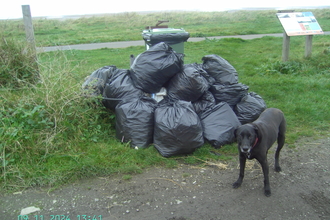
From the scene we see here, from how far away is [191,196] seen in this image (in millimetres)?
2875

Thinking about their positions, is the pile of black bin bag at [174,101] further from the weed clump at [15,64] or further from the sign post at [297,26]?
the sign post at [297,26]

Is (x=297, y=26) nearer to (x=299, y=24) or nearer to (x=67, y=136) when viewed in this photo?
(x=299, y=24)

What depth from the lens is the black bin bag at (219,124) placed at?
386cm

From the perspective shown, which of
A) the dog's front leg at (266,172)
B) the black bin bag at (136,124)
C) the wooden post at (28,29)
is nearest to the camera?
the dog's front leg at (266,172)

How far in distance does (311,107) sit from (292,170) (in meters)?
2.17

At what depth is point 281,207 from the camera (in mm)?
2699

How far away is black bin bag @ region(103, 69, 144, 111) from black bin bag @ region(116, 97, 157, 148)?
273 mm

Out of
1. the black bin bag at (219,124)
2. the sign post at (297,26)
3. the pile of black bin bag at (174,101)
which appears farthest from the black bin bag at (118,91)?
the sign post at (297,26)

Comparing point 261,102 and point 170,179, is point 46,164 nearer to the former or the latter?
point 170,179

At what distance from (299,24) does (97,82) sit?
591 cm

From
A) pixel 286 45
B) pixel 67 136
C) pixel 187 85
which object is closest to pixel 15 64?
pixel 67 136

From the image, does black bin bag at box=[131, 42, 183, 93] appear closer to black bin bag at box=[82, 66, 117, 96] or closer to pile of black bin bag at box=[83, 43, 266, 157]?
pile of black bin bag at box=[83, 43, 266, 157]

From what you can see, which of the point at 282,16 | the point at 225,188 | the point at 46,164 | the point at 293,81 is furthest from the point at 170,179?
the point at 282,16

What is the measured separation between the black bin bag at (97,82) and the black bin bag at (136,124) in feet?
2.00
